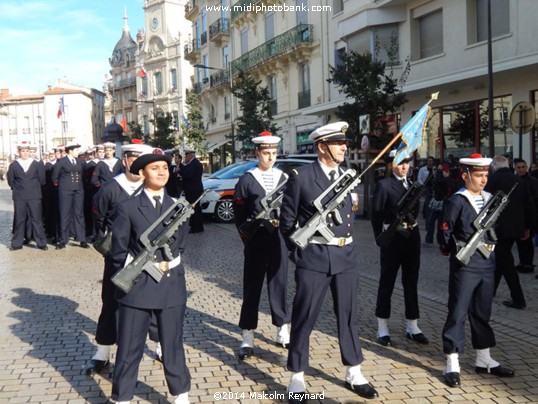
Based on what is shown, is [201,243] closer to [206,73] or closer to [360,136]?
[360,136]

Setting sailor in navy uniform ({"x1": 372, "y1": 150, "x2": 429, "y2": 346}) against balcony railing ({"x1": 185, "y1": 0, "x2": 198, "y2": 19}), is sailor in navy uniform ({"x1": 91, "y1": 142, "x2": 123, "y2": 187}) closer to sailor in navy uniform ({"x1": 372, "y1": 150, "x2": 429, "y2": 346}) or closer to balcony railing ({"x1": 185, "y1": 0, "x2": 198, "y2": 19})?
sailor in navy uniform ({"x1": 372, "y1": 150, "x2": 429, "y2": 346})

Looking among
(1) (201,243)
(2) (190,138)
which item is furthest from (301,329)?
(2) (190,138)

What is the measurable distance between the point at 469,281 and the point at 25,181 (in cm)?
1016

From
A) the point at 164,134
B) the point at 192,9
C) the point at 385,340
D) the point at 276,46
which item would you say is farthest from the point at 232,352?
the point at 192,9

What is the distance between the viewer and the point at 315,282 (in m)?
4.56

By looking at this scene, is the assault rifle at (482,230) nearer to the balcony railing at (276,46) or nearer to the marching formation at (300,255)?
the marching formation at (300,255)

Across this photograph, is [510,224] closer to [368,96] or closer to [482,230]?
[482,230]

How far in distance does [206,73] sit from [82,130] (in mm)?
60087

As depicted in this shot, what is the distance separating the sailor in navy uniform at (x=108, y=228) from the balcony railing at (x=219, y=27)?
130 feet

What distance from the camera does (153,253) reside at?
13.0 ft

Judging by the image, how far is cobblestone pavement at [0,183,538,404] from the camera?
15.2 feet

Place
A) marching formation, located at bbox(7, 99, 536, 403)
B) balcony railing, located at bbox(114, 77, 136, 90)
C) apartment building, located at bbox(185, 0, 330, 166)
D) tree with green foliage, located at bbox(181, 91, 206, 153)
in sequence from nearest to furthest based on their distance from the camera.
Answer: marching formation, located at bbox(7, 99, 536, 403) → apartment building, located at bbox(185, 0, 330, 166) → tree with green foliage, located at bbox(181, 91, 206, 153) → balcony railing, located at bbox(114, 77, 136, 90)

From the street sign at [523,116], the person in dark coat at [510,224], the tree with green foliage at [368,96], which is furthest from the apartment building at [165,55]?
the person in dark coat at [510,224]

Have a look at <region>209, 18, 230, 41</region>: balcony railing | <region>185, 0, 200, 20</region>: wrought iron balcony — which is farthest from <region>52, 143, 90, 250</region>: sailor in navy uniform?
<region>185, 0, 200, 20</region>: wrought iron balcony
